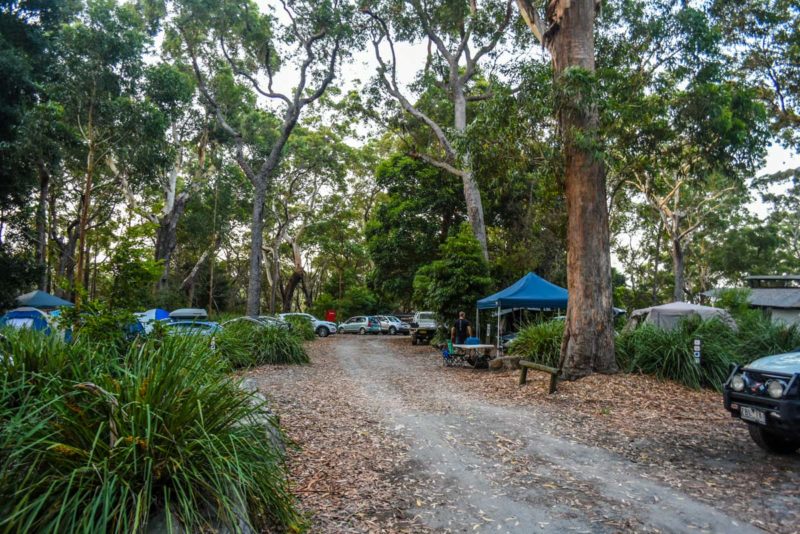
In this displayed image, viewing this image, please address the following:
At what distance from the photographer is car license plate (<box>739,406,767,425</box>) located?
4930 millimetres

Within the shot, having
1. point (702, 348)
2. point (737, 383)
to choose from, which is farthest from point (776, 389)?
point (702, 348)

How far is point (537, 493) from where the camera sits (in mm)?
4297

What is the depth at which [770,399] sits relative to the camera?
15.9ft

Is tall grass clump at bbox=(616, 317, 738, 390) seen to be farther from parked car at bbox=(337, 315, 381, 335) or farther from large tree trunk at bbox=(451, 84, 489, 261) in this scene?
parked car at bbox=(337, 315, 381, 335)

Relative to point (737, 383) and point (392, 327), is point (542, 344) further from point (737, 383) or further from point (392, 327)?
point (392, 327)

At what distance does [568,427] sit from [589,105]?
6080mm

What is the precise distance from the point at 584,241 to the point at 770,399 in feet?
17.4

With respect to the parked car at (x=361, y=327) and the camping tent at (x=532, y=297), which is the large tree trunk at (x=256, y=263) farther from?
the parked car at (x=361, y=327)

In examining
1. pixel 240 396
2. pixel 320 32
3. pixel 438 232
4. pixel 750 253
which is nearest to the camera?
pixel 240 396

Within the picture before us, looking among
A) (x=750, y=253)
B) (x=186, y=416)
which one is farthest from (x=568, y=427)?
(x=750, y=253)

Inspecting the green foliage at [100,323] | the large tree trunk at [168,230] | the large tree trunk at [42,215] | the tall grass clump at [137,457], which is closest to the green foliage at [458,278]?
the green foliage at [100,323]

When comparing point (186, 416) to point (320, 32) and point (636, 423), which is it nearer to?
point (636, 423)

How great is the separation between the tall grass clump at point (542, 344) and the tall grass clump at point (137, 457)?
8.44 m

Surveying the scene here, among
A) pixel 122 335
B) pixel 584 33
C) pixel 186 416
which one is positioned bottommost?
pixel 186 416
